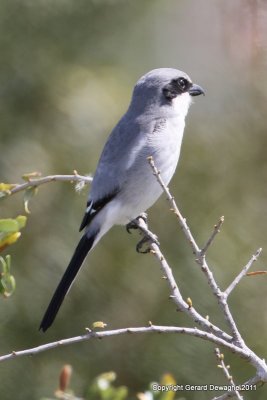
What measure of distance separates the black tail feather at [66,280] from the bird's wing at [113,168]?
6 centimetres

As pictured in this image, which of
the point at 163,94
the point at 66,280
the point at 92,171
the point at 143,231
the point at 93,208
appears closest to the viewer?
the point at 66,280

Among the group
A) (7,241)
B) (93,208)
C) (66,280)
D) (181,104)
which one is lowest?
(66,280)

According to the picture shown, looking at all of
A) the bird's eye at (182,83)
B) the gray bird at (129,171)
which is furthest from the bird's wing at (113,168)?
the bird's eye at (182,83)

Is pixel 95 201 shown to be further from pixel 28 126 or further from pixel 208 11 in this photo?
pixel 208 11

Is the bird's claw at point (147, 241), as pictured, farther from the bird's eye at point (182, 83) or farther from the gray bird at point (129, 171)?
the bird's eye at point (182, 83)

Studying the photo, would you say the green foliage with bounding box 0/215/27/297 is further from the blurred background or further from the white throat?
the white throat

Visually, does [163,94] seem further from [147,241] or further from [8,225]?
[8,225]

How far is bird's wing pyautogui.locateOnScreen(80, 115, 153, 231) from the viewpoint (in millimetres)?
2662

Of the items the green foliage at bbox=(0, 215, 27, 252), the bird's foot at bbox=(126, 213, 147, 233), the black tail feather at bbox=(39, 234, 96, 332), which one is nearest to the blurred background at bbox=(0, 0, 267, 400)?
the bird's foot at bbox=(126, 213, 147, 233)

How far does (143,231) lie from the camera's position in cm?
276

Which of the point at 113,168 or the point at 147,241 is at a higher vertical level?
the point at 113,168

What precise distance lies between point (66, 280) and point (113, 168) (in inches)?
15.7

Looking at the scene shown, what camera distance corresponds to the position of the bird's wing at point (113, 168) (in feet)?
8.73

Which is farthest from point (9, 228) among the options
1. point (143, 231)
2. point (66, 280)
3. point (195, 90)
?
point (195, 90)
